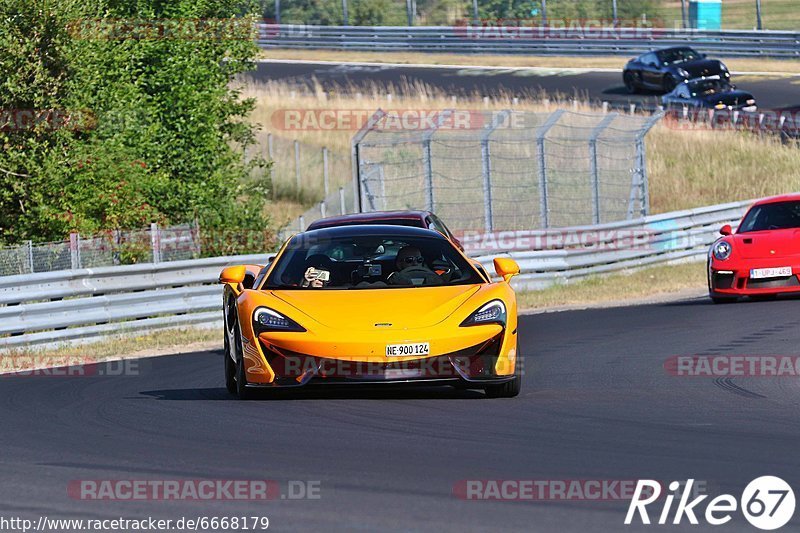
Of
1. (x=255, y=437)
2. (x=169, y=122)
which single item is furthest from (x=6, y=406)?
(x=169, y=122)

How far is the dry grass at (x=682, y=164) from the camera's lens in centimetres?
3550

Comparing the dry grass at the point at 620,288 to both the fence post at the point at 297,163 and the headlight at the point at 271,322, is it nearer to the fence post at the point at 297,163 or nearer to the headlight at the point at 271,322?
the headlight at the point at 271,322

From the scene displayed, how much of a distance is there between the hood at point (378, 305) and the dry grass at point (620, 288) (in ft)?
36.5

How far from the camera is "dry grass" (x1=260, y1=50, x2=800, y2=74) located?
4812 centimetres

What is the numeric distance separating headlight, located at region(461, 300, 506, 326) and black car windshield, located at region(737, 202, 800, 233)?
968 centimetres

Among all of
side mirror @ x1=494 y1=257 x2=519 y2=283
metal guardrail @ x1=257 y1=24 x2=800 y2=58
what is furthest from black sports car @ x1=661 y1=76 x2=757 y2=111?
side mirror @ x1=494 y1=257 x2=519 y2=283

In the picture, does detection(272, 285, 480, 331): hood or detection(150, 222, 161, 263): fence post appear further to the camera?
detection(150, 222, 161, 263): fence post

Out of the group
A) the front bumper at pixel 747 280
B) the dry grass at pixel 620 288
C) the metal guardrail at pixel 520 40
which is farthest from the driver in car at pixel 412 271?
the metal guardrail at pixel 520 40

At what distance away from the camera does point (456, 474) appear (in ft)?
22.1

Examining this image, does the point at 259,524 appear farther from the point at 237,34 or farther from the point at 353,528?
the point at 237,34

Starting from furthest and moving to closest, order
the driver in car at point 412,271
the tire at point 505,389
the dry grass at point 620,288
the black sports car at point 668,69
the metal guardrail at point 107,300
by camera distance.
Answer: the black sports car at point 668,69
the dry grass at point 620,288
the metal guardrail at point 107,300
the driver in car at point 412,271
the tire at point 505,389

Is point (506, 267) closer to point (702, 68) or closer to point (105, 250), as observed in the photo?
point (105, 250)

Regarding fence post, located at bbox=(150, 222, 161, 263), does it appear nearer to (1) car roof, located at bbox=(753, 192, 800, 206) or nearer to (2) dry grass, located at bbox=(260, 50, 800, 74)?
(1) car roof, located at bbox=(753, 192, 800, 206)

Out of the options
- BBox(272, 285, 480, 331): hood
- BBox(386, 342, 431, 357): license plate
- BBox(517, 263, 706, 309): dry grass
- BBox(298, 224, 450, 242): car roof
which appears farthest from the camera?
BBox(517, 263, 706, 309): dry grass
